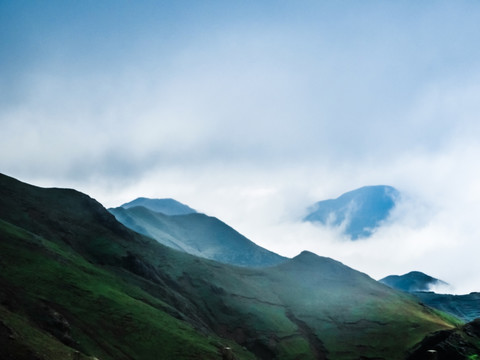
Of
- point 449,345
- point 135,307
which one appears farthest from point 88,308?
point 449,345

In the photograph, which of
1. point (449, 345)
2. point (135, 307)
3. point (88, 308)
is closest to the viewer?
point (88, 308)

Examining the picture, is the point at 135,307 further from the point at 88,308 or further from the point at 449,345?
the point at 449,345

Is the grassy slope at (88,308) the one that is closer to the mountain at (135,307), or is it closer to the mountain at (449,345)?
the mountain at (135,307)

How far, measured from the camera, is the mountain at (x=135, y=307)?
214ft

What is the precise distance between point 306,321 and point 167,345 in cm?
10682

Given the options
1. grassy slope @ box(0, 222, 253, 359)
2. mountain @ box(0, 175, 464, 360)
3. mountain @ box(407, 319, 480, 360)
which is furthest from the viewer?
mountain @ box(407, 319, 480, 360)

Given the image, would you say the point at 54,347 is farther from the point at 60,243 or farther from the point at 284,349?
the point at 284,349

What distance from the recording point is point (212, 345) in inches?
3597

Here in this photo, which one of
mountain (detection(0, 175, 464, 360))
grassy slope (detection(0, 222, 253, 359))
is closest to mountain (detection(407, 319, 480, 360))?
mountain (detection(0, 175, 464, 360))

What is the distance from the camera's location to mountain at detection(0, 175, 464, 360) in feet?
214

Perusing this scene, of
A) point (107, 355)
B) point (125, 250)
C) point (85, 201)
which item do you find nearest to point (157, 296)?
point (125, 250)

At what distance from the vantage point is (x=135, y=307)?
91125mm

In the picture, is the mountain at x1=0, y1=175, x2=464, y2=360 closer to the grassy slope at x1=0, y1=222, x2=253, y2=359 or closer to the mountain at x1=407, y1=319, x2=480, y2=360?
the grassy slope at x1=0, y1=222, x2=253, y2=359

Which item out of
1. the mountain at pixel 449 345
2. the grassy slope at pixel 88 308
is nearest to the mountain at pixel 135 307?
the grassy slope at pixel 88 308
